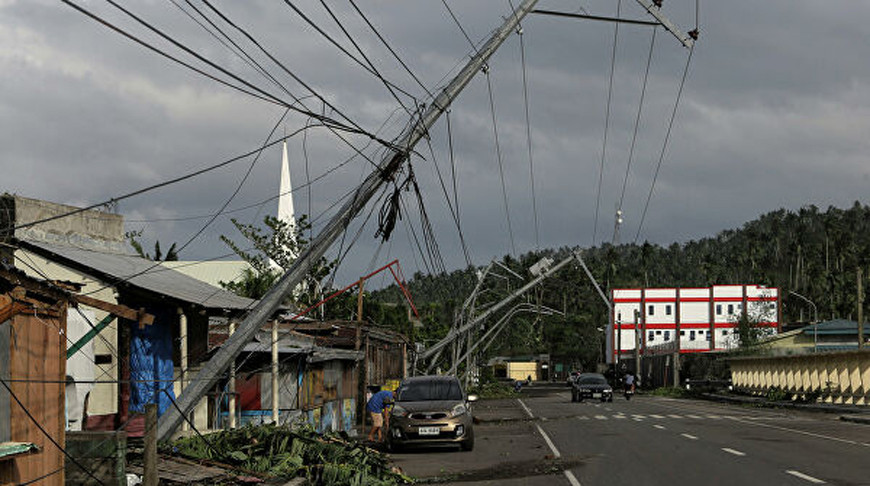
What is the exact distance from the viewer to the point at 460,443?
933 inches

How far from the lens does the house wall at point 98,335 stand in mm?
17766

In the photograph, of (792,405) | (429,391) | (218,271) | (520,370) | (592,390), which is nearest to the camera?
(429,391)

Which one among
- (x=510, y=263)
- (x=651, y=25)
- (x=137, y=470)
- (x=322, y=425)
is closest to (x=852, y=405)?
(x=322, y=425)

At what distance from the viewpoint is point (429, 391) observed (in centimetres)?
2500

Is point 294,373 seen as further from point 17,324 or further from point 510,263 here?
point 510,263

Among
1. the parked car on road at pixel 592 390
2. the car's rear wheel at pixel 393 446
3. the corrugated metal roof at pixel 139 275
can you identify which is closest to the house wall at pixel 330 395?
the car's rear wheel at pixel 393 446

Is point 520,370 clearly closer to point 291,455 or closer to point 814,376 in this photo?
point 814,376

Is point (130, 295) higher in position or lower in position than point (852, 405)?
higher

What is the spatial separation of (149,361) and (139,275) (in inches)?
126

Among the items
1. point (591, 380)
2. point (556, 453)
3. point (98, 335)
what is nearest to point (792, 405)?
point (591, 380)

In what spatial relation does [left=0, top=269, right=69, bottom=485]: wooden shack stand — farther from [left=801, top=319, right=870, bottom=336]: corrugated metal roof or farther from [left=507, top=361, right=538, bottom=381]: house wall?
[left=507, top=361, right=538, bottom=381]: house wall

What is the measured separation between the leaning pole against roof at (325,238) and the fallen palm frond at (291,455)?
124 centimetres

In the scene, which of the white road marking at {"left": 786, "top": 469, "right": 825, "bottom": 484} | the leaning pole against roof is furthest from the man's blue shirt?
the white road marking at {"left": 786, "top": 469, "right": 825, "bottom": 484}

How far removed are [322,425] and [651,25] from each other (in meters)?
14.6
